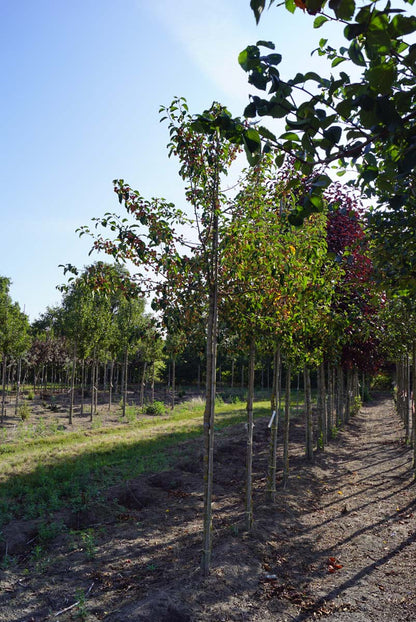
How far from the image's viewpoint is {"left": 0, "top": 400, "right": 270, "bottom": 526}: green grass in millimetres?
7664

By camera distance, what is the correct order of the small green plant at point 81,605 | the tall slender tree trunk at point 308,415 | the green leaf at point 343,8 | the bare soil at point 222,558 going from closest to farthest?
the green leaf at point 343,8 < the small green plant at point 81,605 < the bare soil at point 222,558 < the tall slender tree trunk at point 308,415

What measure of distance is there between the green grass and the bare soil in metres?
0.44

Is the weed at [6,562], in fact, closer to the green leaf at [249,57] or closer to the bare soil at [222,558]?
the bare soil at [222,558]

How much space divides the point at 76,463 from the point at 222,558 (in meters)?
5.74

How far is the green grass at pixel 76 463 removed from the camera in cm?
766

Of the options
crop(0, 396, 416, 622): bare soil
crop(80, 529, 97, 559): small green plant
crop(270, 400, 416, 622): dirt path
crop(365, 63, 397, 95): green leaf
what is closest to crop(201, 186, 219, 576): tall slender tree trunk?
crop(0, 396, 416, 622): bare soil

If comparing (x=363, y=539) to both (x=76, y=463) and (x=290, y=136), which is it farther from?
(x=290, y=136)

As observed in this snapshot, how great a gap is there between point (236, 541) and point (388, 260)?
13.8ft

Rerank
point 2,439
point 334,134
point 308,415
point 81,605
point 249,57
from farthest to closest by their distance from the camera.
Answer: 1. point 2,439
2. point 308,415
3. point 81,605
4. point 334,134
5. point 249,57

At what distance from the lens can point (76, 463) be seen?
33.7 ft

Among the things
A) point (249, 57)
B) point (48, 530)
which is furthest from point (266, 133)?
point (48, 530)

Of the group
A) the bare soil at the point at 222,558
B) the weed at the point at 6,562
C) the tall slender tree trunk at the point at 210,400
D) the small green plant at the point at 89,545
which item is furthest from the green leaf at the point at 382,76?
the weed at the point at 6,562

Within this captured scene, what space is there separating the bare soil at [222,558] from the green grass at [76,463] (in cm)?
44

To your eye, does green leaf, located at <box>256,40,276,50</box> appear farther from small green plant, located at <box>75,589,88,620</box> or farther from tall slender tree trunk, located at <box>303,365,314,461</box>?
tall slender tree trunk, located at <box>303,365,314,461</box>
